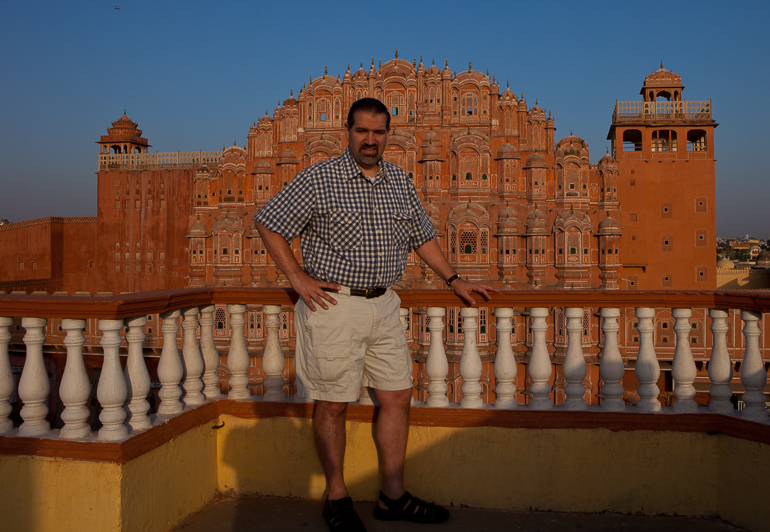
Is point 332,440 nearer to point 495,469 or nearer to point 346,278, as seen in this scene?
point 346,278

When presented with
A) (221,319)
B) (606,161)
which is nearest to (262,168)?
(221,319)

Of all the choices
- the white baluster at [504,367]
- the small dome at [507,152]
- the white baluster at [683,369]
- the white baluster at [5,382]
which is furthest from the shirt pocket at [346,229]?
the small dome at [507,152]

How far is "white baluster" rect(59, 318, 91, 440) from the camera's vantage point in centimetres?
264

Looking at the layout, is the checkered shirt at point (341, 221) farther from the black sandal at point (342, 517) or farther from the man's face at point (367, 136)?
the black sandal at point (342, 517)

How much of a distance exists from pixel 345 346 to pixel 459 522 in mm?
1098

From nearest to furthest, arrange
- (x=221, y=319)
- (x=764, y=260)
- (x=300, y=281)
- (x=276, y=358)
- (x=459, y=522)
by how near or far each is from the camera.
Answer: (x=300, y=281) → (x=459, y=522) → (x=276, y=358) → (x=221, y=319) → (x=764, y=260)

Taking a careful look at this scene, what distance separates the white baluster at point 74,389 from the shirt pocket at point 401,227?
1.49m

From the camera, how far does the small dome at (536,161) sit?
22938 mm

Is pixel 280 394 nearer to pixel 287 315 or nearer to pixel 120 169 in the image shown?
pixel 287 315

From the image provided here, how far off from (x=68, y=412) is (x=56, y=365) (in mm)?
27113

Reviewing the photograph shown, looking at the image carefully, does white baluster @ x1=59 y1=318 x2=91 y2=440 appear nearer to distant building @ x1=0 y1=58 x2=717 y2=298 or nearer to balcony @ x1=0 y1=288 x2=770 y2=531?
balcony @ x1=0 y1=288 x2=770 y2=531

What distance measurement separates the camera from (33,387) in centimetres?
269

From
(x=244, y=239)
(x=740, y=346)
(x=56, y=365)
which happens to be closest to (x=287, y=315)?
(x=244, y=239)

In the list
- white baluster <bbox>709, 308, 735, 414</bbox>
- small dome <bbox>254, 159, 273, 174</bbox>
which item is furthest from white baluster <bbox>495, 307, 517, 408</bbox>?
small dome <bbox>254, 159, 273, 174</bbox>
